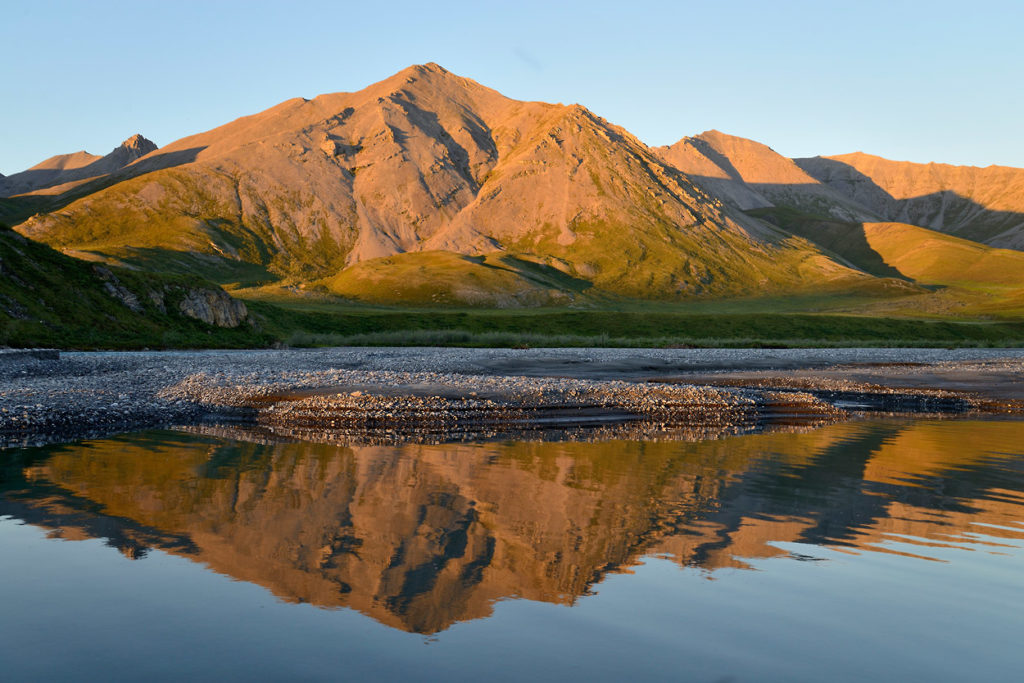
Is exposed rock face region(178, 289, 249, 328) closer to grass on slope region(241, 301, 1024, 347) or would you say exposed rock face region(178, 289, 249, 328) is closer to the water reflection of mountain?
grass on slope region(241, 301, 1024, 347)

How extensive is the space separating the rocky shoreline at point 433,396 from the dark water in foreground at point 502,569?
715 cm

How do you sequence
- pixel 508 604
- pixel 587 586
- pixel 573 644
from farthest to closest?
pixel 587 586 → pixel 508 604 → pixel 573 644

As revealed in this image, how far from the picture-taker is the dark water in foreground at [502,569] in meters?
8.73

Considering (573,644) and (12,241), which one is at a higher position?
(12,241)

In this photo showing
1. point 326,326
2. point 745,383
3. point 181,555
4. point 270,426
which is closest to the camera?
point 181,555

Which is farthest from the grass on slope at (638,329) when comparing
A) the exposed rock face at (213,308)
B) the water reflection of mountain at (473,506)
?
the water reflection of mountain at (473,506)

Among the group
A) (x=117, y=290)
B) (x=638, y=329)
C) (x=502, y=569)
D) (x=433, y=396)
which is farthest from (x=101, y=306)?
(x=638, y=329)

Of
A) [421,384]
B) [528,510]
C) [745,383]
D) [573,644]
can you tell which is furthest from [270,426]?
[745,383]

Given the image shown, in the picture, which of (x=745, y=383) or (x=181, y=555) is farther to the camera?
(x=745, y=383)

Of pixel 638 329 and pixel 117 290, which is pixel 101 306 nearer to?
pixel 117 290

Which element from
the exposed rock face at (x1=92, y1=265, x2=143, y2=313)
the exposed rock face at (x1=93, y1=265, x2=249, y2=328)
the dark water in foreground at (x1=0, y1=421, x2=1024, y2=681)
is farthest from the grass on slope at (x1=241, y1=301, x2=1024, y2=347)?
the dark water in foreground at (x1=0, y1=421, x2=1024, y2=681)

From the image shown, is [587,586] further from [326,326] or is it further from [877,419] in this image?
[326,326]

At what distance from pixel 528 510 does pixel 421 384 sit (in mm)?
21107

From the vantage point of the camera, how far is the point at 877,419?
112 feet
